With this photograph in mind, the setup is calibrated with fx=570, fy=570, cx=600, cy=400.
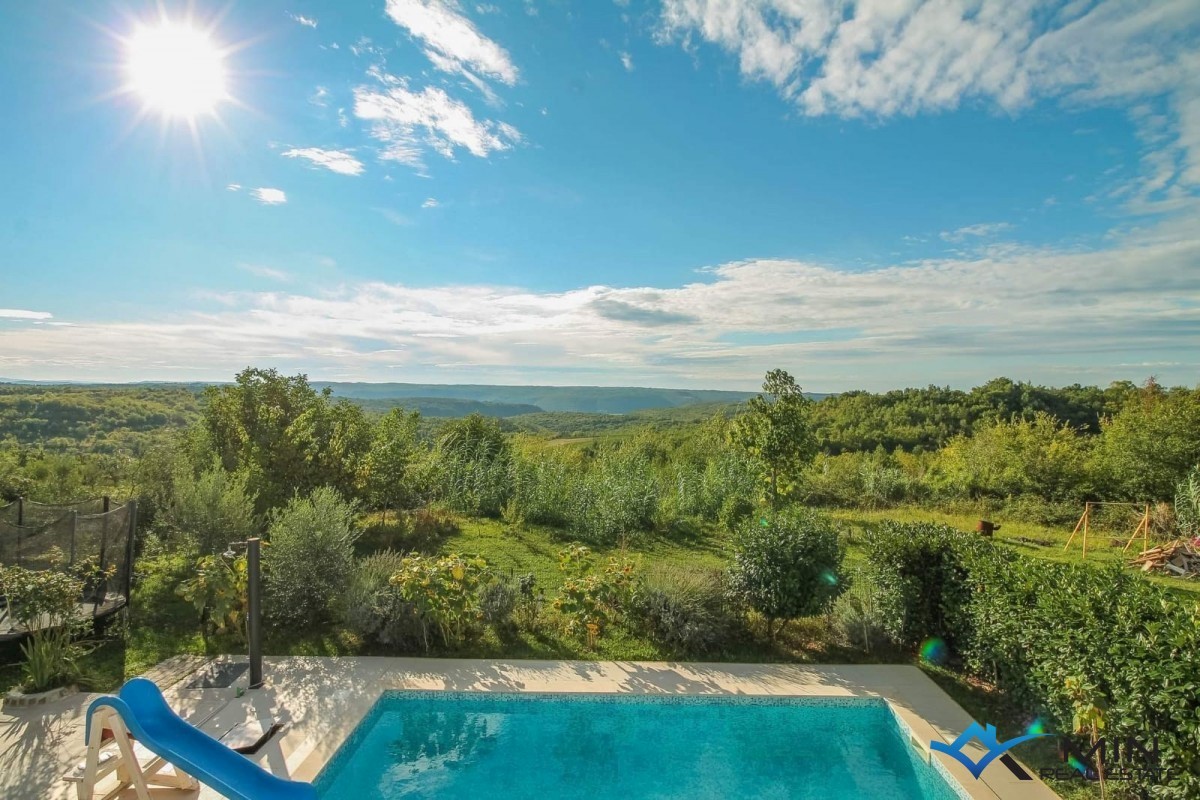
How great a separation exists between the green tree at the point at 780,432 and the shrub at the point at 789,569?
436cm

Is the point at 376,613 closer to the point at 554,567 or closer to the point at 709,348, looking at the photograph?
the point at 554,567

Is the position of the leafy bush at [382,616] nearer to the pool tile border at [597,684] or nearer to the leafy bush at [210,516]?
the pool tile border at [597,684]

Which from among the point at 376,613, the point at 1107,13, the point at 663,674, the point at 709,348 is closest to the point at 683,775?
the point at 663,674

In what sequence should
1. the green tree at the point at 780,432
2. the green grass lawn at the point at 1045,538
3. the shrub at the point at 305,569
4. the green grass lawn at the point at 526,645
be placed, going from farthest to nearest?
1. the green tree at the point at 780,432
2. the green grass lawn at the point at 1045,538
3. the shrub at the point at 305,569
4. the green grass lawn at the point at 526,645

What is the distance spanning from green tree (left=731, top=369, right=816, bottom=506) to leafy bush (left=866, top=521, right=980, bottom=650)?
14.7ft

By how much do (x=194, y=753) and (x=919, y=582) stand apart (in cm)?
623

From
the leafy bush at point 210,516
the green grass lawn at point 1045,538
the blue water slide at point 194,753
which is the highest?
the leafy bush at point 210,516

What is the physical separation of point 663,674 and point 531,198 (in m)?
8.71

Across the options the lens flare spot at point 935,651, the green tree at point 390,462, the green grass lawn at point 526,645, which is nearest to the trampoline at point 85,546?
the green grass lawn at point 526,645

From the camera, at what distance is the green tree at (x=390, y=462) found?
11352 mm

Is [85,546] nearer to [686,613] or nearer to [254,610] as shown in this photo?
[254,610]

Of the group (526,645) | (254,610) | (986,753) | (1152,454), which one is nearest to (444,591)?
(526,645)

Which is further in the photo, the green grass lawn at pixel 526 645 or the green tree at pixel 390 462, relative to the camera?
the green tree at pixel 390 462

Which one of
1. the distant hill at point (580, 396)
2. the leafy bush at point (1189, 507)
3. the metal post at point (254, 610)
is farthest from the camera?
the distant hill at point (580, 396)
